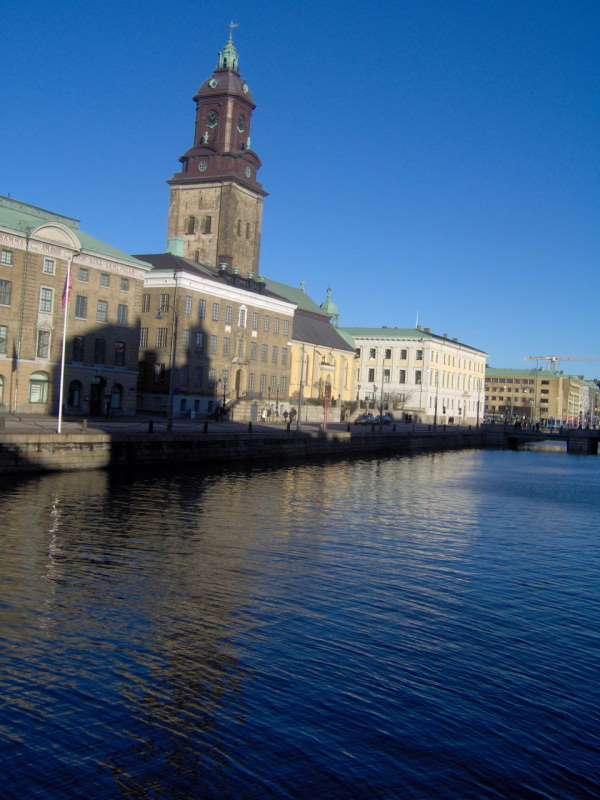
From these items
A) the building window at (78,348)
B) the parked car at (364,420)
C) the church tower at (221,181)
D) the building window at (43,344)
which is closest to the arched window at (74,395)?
the building window at (78,348)

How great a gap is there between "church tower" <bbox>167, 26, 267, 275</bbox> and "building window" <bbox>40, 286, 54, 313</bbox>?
1612 inches

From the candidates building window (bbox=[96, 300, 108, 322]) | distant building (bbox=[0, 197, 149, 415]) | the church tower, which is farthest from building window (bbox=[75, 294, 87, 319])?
the church tower

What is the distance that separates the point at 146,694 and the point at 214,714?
1238mm

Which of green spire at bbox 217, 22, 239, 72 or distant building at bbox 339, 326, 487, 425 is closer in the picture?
green spire at bbox 217, 22, 239, 72

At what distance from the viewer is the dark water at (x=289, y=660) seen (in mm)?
10141

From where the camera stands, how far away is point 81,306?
65.9 metres

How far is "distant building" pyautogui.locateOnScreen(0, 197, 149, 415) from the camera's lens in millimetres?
58688

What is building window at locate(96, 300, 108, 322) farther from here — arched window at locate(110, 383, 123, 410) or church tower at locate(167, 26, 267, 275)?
church tower at locate(167, 26, 267, 275)

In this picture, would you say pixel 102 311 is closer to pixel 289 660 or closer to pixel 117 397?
pixel 117 397

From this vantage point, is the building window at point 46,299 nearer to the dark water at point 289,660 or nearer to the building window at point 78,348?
the building window at point 78,348

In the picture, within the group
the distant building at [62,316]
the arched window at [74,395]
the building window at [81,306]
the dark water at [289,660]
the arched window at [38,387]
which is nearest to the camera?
the dark water at [289,660]

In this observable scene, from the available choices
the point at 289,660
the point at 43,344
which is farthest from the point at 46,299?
the point at 289,660

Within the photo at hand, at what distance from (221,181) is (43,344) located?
48635 mm

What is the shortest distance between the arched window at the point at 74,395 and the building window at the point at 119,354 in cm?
479
